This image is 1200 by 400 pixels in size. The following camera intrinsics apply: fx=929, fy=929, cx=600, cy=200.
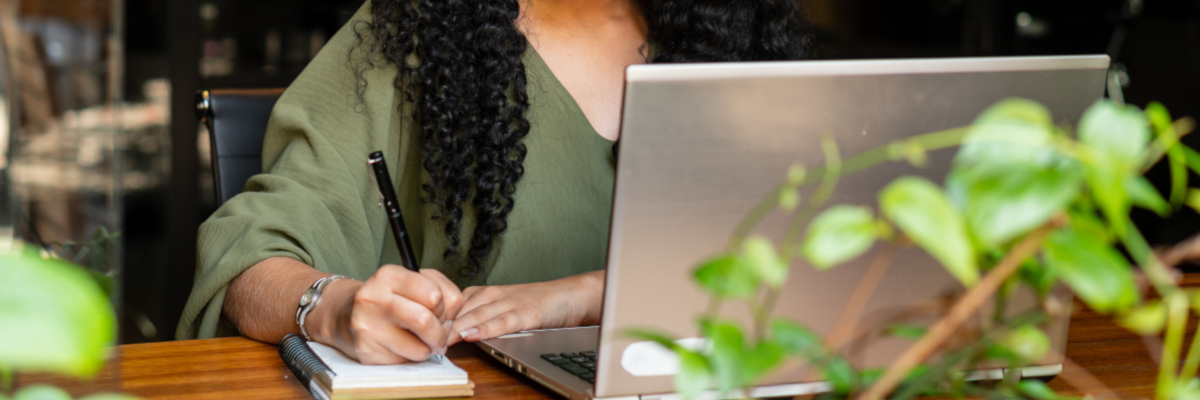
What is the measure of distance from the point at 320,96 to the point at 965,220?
111 centimetres

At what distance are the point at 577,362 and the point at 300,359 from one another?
0.76ft

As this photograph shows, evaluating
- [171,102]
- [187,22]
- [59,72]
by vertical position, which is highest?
[59,72]

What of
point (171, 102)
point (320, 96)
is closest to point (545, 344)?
point (320, 96)

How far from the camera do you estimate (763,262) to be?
23cm

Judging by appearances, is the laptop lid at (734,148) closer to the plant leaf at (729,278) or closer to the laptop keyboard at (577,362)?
the laptop keyboard at (577,362)

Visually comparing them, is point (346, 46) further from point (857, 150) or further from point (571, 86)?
point (857, 150)

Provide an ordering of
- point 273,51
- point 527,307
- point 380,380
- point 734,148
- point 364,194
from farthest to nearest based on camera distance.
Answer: point 273,51
point 364,194
point 527,307
point 380,380
point 734,148

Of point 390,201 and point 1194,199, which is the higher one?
point 1194,199

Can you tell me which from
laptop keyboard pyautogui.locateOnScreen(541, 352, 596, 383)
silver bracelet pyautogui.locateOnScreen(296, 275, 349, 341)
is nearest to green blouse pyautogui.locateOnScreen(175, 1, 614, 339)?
silver bracelet pyautogui.locateOnScreen(296, 275, 349, 341)

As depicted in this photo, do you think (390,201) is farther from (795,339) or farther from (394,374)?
(795,339)

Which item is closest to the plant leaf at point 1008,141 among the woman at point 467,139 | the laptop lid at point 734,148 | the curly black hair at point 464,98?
the laptop lid at point 734,148

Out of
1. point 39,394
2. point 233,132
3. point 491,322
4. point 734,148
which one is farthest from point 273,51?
point 39,394

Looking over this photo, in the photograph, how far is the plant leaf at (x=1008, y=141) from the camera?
21 cm

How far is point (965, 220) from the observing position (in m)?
0.21
